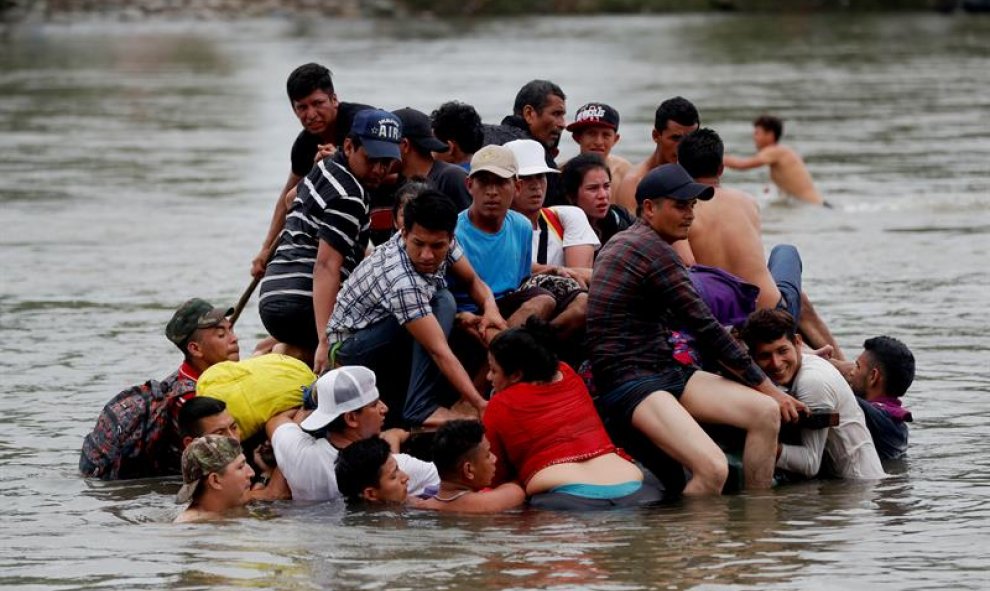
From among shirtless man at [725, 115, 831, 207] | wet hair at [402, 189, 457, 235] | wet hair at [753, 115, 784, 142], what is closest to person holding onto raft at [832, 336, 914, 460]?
wet hair at [402, 189, 457, 235]

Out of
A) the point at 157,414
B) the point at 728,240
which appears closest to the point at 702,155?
the point at 728,240

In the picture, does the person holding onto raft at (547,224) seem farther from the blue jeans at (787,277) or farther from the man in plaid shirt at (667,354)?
the blue jeans at (787,277)

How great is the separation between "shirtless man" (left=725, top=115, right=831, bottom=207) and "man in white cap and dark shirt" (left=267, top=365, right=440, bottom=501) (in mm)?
14008

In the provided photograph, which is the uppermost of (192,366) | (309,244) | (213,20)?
(213,20)

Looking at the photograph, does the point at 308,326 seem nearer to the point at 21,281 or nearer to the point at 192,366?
the point at 192,366

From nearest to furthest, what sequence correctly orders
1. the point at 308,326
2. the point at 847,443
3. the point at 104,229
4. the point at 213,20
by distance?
the point at 847,443 < the point at 308,326 < the point at 104,229 < the point at 213,20

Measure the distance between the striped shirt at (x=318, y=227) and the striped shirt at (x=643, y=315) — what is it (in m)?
1.51

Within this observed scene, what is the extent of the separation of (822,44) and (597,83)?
13.3 m

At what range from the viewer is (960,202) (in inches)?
899

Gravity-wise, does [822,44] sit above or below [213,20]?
below

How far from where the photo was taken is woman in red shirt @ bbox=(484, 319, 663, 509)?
32.5 ft

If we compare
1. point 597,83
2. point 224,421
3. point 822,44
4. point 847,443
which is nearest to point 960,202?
point 847,443

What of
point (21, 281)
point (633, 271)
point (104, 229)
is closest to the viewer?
point (633, 271)

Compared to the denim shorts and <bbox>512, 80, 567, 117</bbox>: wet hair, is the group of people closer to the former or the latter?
the denim shorts
